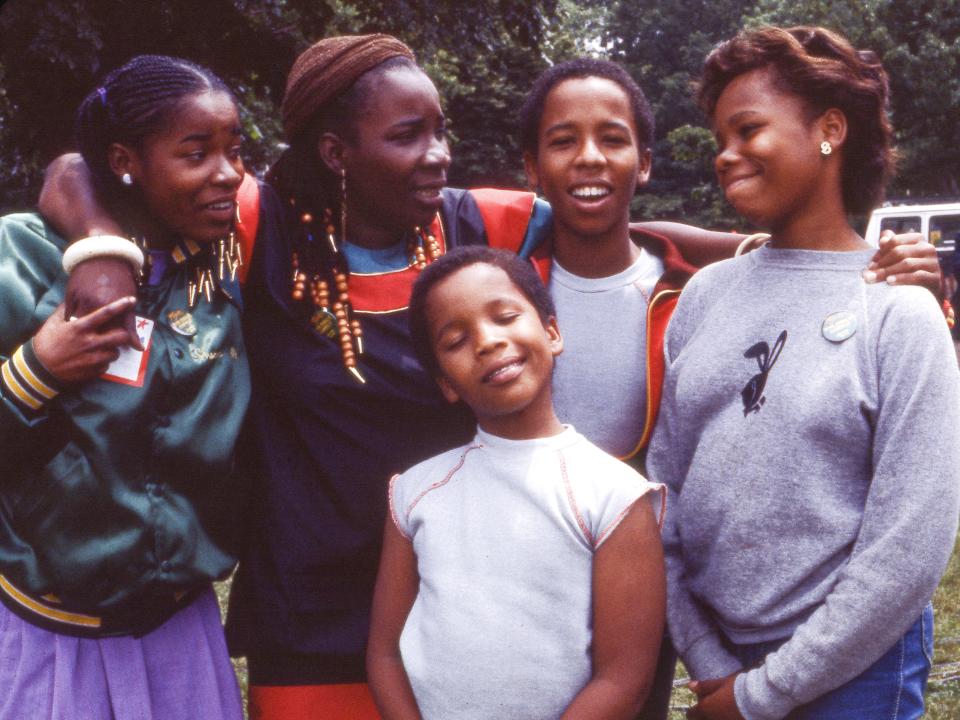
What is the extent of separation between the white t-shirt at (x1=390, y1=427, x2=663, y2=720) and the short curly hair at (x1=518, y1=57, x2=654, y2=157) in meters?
0.93

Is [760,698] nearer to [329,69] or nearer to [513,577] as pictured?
[513,577]

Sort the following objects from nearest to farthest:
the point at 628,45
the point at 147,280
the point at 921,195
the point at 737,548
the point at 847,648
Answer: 1. the point at 847,648
2. the point at 737,548
3. the point at 147,280
4. the point at 921,195
5. the point at 628,45

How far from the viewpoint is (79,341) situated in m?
1.97

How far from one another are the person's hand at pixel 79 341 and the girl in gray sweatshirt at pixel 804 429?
3.77ft

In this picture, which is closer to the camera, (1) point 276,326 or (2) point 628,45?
(1) point 276,326

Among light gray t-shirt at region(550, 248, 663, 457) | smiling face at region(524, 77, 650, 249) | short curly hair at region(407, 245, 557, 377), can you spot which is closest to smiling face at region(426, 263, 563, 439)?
short curly hair at region(407, 245, 557, 377)

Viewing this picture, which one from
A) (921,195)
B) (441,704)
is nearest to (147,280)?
(441,704)

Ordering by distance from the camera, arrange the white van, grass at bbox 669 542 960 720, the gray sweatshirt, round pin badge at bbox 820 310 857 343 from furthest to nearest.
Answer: the white van
grass at bbox 669 542 960 720
round pin badge at bbox 820 310 857 343
the gray sweatshirt

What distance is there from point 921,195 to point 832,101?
23.3m

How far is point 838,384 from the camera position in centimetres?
185

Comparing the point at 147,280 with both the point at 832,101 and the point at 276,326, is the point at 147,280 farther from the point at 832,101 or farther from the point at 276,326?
the point at 832,101

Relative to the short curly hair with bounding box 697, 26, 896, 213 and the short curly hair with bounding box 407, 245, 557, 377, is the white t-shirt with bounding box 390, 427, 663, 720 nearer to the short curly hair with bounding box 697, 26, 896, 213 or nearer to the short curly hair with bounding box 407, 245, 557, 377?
the short curly hair with bounding box 407, 245, 557, 377

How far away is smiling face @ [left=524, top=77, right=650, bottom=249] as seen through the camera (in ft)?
8.14

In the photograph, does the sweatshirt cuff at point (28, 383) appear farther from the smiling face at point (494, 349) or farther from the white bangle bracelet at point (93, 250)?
the smiling face at point (494, 349)
